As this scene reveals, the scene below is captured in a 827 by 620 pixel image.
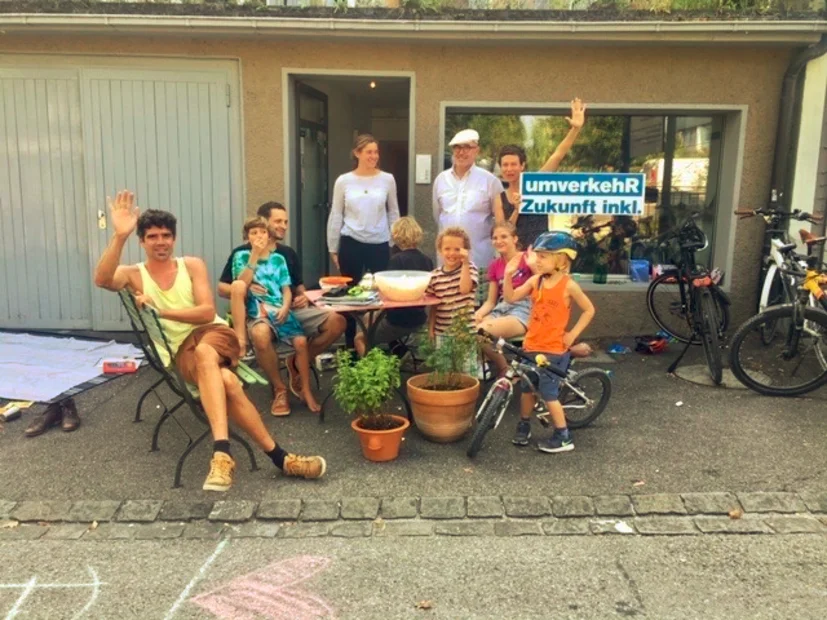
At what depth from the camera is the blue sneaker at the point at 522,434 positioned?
13.8 ft

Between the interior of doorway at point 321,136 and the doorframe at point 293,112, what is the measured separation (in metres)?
0.02

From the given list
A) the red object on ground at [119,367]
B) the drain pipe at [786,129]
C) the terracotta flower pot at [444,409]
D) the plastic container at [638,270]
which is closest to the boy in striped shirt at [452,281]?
the terracotta flower pot at [444,409]

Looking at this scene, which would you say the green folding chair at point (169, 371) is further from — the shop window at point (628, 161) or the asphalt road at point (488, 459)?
the shop window at point (628, 161)

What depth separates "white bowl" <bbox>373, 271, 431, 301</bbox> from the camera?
4594 mm

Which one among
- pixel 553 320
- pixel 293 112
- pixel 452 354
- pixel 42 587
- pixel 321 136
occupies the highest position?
pixel 293 112

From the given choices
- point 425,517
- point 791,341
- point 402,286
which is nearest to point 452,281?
point 402,286

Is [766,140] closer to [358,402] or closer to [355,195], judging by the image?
[355,195]

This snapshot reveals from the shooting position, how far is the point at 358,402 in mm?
3922

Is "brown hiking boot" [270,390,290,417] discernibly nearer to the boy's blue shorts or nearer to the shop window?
the boy's blue shorts

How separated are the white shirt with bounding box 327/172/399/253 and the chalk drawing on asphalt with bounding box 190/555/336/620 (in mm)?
3211

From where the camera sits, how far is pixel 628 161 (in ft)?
21.9

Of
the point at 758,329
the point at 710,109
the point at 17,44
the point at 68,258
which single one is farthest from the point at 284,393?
the point at 710,109

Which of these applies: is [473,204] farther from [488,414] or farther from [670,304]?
[670,304]

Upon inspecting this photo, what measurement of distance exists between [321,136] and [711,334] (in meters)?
4.62
